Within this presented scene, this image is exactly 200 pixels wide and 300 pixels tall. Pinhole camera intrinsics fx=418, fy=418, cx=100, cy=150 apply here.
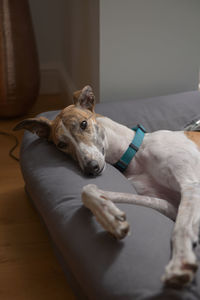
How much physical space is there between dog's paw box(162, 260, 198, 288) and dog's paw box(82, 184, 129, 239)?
22 cm

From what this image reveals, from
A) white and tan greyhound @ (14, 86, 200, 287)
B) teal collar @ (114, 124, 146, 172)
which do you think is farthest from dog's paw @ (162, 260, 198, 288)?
teal collar @ (114, 124, 146, 172)

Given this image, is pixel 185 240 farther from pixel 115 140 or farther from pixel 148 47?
pixel 148 47

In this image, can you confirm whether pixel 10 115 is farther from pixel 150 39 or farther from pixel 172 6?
pixel 172 6

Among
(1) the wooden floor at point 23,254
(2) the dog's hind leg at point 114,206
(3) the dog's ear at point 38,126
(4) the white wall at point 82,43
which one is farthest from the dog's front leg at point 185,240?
(4) the white wall at point 82,43

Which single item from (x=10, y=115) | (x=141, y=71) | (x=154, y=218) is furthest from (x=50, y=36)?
(x=154, y=218)

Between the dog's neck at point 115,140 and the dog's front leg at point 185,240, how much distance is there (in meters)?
0.49

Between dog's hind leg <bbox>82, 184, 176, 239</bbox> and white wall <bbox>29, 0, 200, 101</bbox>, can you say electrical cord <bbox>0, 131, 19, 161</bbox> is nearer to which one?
Result: white wall <bbox>29, 0, 200, 101</bbox>

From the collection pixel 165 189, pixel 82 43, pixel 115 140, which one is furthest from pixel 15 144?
pixel 165 189

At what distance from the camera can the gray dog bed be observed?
1407mm

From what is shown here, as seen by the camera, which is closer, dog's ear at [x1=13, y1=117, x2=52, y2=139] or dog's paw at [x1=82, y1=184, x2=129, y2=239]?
dog's paw at [x1=82, y1=184, x2=129, y2=239]

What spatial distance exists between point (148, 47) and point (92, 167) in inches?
54.8

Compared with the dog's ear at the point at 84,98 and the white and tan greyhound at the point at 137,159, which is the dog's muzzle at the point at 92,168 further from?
the dog's ear at the point at 84,98

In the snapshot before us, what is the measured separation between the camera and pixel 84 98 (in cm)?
227

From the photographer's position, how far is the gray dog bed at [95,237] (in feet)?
4.62
